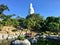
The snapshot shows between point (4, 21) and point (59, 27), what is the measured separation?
17.4 metres

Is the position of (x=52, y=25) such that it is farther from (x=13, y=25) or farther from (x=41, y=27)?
(x=13, y=25)

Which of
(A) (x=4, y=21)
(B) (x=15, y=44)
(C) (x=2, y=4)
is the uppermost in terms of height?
(C) (x=2, y=4)

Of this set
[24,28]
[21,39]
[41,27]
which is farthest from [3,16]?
[21,39]

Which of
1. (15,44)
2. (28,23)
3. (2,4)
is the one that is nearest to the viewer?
(15,44)

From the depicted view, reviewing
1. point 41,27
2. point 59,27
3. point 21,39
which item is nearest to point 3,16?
point 41,27

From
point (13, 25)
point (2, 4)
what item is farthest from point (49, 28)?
point (2, 4)

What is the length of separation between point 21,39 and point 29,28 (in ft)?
121

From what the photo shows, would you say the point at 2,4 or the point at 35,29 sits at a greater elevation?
the point at 2,4

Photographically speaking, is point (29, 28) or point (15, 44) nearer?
point (15, 44)

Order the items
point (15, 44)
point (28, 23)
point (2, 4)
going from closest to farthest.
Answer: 1. point (15, 44)
2. point (2, 4)
3. point (28, 23)

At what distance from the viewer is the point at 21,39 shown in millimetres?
17781

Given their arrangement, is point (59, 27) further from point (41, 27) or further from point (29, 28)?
point (29, 28)

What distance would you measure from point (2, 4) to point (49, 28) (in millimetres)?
16105

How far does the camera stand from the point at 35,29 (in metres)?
54.9
